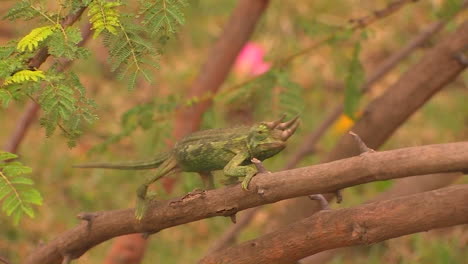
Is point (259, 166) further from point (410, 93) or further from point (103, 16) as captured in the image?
point (410, 93)

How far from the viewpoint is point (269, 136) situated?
2594 mm

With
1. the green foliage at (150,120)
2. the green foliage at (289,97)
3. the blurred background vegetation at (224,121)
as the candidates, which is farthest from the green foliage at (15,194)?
the green foliage at (289,97)

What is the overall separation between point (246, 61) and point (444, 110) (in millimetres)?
1583

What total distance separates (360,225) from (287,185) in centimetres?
27

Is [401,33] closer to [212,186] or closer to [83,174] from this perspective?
[83,174]

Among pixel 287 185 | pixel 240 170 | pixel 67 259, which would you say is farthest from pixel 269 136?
pixel 67 259

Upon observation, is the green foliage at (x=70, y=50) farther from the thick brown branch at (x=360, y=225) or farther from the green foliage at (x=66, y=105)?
the thick brown branch at (x=360, y=225)

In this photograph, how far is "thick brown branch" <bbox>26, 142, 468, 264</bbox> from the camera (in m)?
2.14

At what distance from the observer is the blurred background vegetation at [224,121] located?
4.42 m

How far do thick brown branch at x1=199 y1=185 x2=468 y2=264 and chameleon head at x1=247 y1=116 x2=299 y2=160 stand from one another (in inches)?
9.9

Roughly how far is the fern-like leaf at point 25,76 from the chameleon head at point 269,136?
684 mm

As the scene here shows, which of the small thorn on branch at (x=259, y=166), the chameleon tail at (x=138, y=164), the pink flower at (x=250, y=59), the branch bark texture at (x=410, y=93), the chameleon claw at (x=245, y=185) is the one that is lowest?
the chameleon claw at (x=245, y=185)

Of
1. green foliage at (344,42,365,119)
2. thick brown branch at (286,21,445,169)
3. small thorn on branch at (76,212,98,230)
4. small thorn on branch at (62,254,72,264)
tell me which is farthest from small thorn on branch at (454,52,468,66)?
small thorn on branch at (62,254,72,264)

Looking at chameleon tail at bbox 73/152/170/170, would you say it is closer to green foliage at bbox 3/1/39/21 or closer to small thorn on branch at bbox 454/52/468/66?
green foliage at bbox 3/1/39/21
